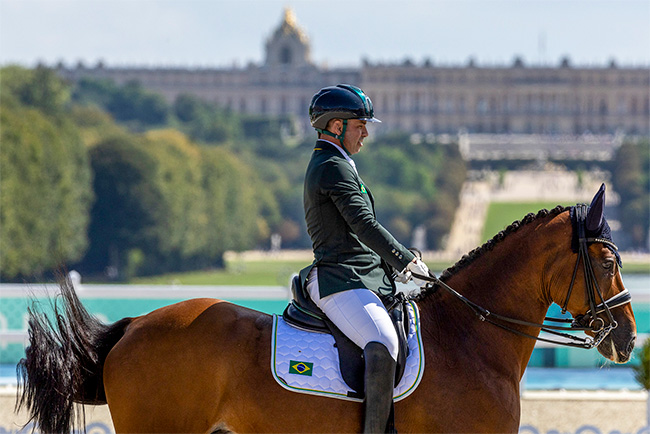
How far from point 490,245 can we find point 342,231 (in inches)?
22.8

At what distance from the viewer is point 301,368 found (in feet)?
12.8

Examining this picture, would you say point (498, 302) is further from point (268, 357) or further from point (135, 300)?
point (135, 300)

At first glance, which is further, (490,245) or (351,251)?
(490,245)

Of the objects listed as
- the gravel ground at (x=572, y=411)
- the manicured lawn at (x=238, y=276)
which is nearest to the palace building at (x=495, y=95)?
the manicured lawn at (x=238, y=276)

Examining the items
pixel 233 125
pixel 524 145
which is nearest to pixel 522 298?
pixel 233 125

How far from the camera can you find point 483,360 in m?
4.04

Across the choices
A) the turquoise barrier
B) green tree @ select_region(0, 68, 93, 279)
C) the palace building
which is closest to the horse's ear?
the turquoise barrier

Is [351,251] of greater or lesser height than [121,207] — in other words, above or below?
above

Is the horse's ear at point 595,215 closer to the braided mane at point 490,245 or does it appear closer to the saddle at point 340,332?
the braided mane at point 490,245

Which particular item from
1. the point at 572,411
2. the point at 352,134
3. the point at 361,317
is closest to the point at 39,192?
the point at 572,411

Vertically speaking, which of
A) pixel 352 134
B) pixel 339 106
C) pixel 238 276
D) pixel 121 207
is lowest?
pixel 238 276

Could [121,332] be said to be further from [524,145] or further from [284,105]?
[284,105]

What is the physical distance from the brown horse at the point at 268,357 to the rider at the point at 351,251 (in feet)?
0.58

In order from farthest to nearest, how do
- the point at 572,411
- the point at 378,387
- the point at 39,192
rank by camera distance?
1. the point at 39,192
2. the point at 572,411
3. the point at 378,387
